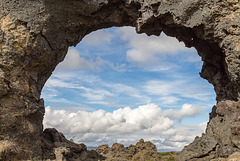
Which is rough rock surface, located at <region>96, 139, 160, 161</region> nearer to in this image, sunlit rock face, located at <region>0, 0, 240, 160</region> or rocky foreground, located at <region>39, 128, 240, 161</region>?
rocky foreground, located at <region>39, 128, 240, 161</region>

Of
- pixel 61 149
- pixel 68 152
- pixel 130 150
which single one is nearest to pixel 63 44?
pixel 61 149

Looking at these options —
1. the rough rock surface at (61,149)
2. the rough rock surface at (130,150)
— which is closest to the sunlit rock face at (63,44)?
the rough rock surface at (61,149)

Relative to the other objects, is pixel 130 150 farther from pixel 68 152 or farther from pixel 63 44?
pixel 63 44

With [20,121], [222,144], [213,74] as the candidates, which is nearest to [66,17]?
[20,121]

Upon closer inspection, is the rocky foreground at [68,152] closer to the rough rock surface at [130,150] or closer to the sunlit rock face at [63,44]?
the rough rock surface at [130,150]

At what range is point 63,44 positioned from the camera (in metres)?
18.2

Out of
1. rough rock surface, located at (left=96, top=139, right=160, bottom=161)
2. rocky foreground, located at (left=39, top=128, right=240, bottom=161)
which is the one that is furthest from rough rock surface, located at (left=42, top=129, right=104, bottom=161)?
rough rock surface, located at (left=96, top=139, right=160, bottom=161)

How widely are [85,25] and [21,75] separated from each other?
709 centimetres

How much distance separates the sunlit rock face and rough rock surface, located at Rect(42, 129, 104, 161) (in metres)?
1.33

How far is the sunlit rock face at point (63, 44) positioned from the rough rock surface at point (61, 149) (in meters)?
1.33

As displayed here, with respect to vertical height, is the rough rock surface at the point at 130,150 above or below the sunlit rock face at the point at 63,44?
below

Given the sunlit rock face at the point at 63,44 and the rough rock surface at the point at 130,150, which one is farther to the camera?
the rough rock surface at the point at 130,150

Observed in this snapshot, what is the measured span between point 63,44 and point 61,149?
893 cm

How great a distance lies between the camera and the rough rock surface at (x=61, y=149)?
53.8 ft
